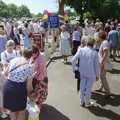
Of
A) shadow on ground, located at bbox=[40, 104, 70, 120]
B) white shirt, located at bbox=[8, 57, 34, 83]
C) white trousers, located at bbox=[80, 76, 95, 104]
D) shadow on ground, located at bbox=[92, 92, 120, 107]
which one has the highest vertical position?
white shirt, located at bbox=[8, 57, 34, 83]

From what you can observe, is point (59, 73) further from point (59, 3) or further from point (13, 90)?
point (59, 3)

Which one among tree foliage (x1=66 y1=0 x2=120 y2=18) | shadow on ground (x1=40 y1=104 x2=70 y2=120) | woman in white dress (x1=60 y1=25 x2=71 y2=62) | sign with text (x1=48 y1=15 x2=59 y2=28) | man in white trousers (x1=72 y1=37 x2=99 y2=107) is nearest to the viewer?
shadow on ground (x1=40 y1=104 x2=70 y2=120)

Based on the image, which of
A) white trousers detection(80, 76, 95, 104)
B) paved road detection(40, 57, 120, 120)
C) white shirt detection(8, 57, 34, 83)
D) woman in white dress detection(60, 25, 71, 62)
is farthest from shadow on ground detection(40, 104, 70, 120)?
woman in white dress detection(60, 25, 71, 62)

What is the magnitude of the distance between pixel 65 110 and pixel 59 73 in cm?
621

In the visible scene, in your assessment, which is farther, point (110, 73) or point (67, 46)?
point (67, 46)

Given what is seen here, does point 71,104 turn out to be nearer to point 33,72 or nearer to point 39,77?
point 39,77

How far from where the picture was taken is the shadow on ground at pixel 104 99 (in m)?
11.3

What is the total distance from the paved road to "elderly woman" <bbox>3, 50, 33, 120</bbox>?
2140 millimetres

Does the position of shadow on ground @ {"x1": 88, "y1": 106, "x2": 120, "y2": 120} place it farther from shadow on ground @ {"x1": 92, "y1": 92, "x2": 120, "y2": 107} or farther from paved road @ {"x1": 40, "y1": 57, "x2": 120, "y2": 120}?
shadow on ground @ {"x1": 92, "y1": 92, "x2": 120, "y2": 107}

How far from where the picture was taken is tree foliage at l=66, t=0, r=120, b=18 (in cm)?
4869

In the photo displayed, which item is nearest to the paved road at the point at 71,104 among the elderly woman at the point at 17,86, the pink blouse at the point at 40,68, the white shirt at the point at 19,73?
the pink blouse at the point at 40,68

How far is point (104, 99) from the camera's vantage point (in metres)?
11.7

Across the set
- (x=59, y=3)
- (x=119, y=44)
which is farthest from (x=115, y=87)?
(x=59, y=3)

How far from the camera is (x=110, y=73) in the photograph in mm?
16609
